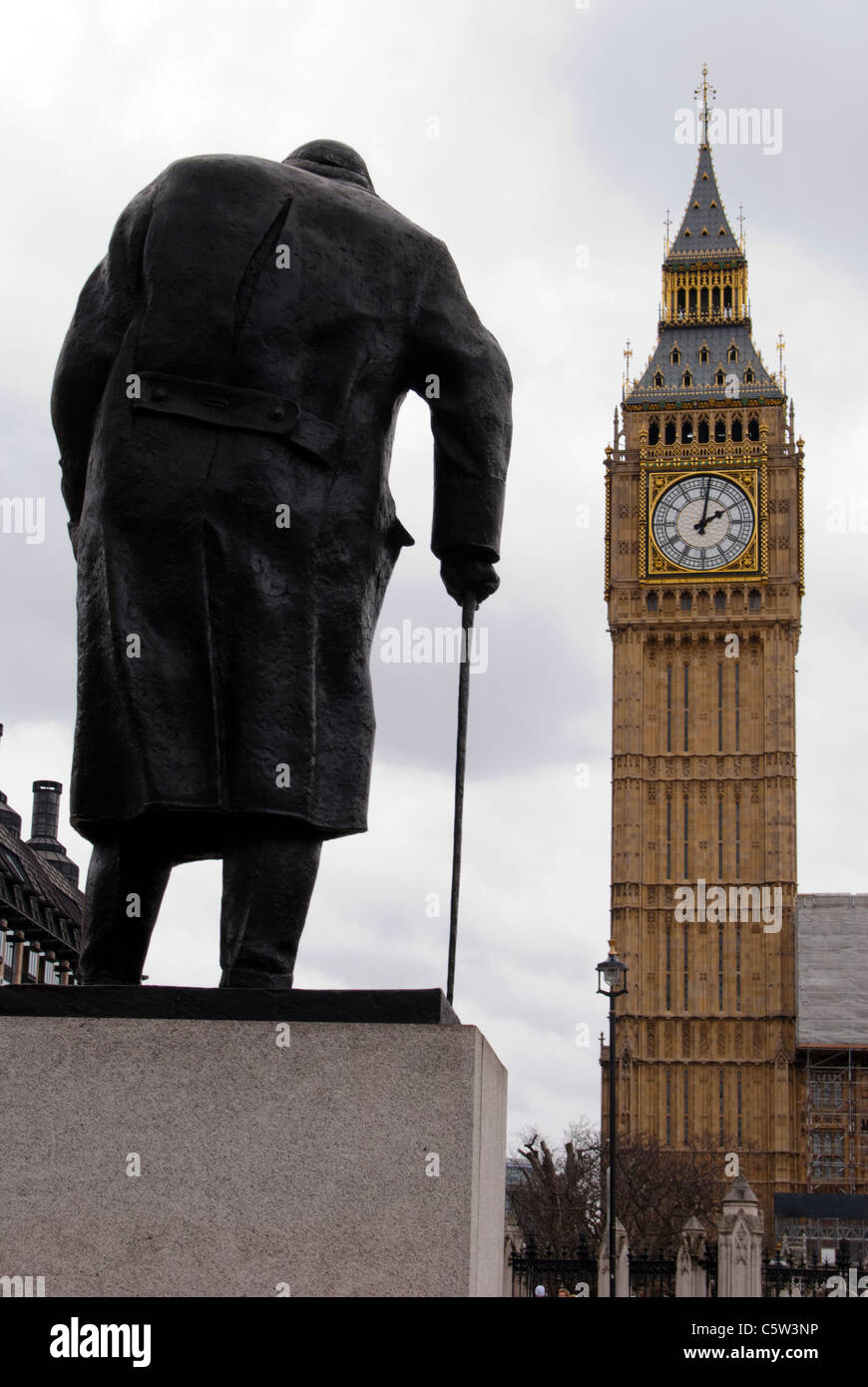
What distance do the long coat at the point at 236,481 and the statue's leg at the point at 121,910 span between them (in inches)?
4.2

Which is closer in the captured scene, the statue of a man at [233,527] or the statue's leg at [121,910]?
the statue of a man at [233,527]

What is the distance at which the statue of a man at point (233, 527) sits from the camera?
181 inches

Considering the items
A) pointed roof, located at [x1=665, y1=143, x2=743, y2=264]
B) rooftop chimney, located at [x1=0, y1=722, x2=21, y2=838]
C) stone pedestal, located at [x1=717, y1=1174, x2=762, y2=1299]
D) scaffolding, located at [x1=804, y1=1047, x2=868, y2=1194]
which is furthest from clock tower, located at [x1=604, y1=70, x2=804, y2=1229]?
stone pedestal, located at [x1=717, y1=1174, x2=762, y2=1299]

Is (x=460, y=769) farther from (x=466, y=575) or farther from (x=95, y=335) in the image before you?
(x=95, y=335)

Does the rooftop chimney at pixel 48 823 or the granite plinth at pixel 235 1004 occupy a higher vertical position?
the rooftop chimney at pixel 48 823

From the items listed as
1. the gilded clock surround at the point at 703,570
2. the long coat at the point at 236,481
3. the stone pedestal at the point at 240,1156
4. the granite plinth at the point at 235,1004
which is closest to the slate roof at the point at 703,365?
the gilded clock surround at the point at 703,570

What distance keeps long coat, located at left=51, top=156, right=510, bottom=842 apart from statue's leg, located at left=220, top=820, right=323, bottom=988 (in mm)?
107

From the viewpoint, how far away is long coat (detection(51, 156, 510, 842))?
4613 millimetres

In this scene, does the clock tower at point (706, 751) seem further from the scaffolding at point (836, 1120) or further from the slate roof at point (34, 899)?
the slate roof at point (34, 899)

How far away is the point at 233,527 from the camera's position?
4.64 meters

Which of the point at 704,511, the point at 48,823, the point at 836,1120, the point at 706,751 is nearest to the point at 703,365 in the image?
the point at 704,511

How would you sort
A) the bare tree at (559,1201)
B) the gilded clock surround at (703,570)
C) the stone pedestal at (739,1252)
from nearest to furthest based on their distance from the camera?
the stone pedestal at (739,1252), the bare tree at (559,1201), the gilded clock surround at (703,570)

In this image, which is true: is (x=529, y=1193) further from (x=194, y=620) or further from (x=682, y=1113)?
(x=194, y=620)

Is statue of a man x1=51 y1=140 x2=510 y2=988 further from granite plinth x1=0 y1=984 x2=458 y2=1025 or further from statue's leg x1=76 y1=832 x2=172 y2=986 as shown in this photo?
granite plinth x1=0 y1=984 x2=458 y2=1025
